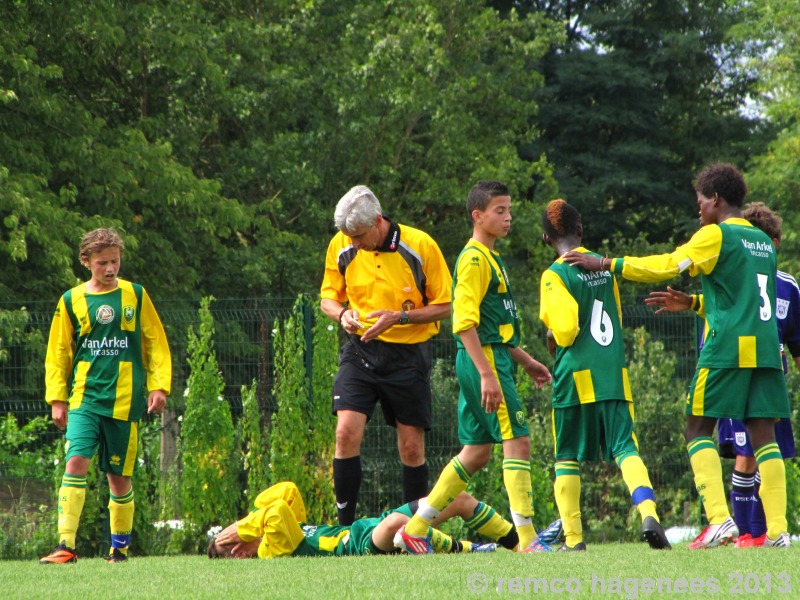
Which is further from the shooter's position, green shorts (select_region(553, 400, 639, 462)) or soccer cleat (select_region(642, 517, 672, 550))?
green shorts (select_region(553, 400, 639, 462))

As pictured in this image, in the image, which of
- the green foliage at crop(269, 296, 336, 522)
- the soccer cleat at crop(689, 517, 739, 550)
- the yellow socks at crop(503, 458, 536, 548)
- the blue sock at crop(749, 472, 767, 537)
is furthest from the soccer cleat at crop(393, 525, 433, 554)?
the green foliage at crop(269, 296, 336, 522)

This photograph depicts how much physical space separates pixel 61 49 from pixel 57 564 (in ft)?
47.6

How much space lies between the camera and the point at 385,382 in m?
7.79

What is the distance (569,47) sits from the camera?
34062 millimetres

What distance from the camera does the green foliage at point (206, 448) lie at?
10102 mm

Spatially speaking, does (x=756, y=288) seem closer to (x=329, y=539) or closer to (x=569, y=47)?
(x=329, y=539)

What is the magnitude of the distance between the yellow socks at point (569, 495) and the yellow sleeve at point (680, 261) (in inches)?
46.5

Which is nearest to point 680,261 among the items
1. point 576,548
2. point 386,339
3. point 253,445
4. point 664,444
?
point 576,548

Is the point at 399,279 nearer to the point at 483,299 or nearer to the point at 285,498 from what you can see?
the point at 483,299

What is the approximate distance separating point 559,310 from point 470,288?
548 millimetres

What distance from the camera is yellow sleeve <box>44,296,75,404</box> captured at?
7770mm

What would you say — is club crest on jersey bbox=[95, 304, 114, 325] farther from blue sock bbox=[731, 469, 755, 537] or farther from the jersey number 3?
blue sock bbox=[731, 469, 755, 537]

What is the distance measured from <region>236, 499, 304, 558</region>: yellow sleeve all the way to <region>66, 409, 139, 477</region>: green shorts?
975 millimetres

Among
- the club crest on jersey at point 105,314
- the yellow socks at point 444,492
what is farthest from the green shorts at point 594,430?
the club crest on jersey at point 105,314
